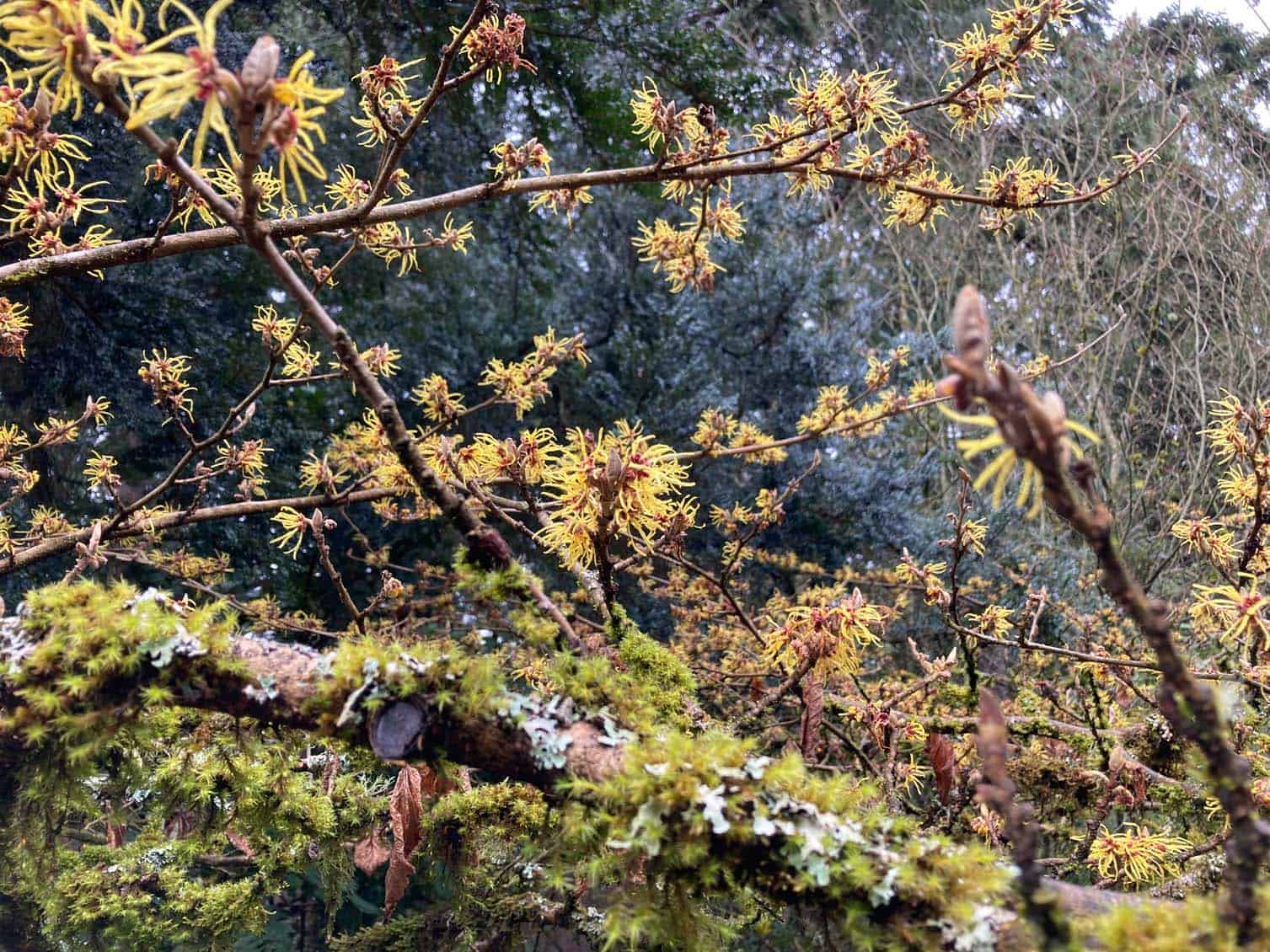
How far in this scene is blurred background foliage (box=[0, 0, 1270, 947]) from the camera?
262 cm

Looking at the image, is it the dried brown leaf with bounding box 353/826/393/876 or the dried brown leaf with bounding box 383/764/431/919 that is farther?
the dried brown leaf with bounding box 353/826/393/876

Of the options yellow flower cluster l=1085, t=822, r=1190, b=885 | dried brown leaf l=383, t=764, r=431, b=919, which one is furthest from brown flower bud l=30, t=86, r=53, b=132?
yellow flower cluster l=1085, t=822, r=1190, b=885

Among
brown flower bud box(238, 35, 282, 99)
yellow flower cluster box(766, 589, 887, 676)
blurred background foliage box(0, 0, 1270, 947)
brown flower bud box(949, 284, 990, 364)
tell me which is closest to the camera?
brown flower bud box(949, 284, 990, 364)

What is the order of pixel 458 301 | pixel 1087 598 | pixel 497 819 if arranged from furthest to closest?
pixel 1087 598 → pixel 458 301 → pixel 497 819

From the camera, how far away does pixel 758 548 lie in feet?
10.9

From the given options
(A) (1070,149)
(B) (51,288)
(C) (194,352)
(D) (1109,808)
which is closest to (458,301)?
(C) (194,352)

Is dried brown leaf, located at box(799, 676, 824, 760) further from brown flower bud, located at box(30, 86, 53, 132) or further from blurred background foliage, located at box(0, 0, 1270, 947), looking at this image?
blurred background foliage, located at box(0, 0, 1270, 947)

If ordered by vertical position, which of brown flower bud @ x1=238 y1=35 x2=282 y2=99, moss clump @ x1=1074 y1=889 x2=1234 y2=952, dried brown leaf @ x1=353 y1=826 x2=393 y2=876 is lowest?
Result: dried brown leaf @ x1=353 y1=826 x2=393 y2=876

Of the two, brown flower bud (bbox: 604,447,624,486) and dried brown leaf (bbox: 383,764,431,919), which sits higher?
brown flower bud (bbox: 604,447,624,486)

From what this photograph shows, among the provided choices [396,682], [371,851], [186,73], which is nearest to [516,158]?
[186,73]

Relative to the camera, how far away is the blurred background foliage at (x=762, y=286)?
262 cm

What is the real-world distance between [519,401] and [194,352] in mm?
1639

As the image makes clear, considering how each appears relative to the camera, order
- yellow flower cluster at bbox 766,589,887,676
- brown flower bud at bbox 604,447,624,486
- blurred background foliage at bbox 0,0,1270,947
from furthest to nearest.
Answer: blurred background foliage at bbox 0,0,1270,947, yellow flower cluster at bbox 766,589,887,676, brown flower bud at bbox 604,447,624,486

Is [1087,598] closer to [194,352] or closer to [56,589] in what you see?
[194,352]
